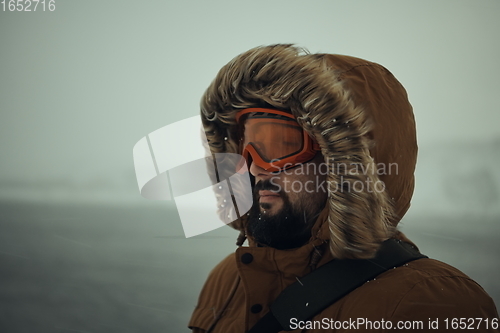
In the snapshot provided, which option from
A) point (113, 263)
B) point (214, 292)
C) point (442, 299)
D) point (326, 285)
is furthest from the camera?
point (113, 263)

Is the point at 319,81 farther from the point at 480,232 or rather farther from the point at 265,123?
the point at 480,232

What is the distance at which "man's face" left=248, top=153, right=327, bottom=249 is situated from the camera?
118 centimetres

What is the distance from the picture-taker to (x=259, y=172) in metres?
1.23

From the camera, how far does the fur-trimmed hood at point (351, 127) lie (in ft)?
3.32

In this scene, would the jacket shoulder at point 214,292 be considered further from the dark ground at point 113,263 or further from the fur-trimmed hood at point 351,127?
the fur-trimmed hood at point 351,127

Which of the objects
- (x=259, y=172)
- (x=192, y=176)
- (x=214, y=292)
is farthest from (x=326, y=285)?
(x=192, y=176)

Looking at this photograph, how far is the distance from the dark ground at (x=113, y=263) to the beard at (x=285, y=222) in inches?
18.2

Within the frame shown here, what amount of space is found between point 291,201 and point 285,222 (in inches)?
3.0

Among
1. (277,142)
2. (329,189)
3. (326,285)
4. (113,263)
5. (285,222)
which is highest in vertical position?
(277,142)

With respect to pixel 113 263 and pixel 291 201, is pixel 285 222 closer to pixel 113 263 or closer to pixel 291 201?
pixel 291 201

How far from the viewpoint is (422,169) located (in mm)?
1613

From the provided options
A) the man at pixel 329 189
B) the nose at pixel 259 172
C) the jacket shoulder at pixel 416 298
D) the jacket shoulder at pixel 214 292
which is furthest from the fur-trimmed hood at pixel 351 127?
the jacket shoulder at pixel 214 292

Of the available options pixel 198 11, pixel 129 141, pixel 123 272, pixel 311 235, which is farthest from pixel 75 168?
pixel 311 235

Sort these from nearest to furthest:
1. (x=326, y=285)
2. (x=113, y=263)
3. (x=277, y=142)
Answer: (x=326, y=285) < (x=277, y=142) < (x=113, y=263)
